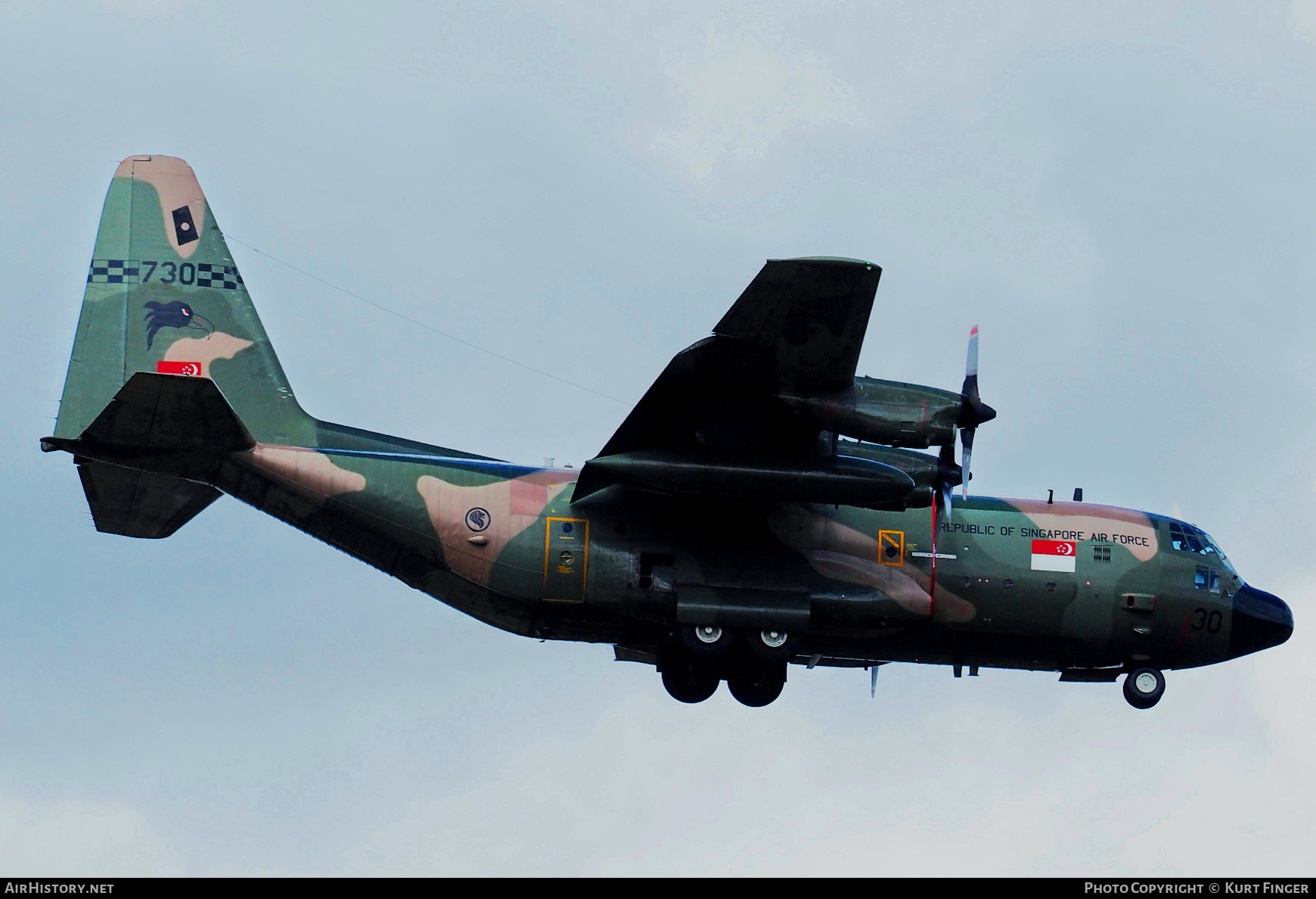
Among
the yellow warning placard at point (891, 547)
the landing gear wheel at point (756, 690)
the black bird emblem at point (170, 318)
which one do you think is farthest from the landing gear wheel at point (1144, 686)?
the black bird emblem at point (170, 318)

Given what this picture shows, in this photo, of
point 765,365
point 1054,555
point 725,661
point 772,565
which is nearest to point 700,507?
point 772,565

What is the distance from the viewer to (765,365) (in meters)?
22.5

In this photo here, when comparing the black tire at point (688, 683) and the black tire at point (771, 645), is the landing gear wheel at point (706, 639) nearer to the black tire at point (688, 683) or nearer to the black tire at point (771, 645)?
the black tire at point (771, 645)

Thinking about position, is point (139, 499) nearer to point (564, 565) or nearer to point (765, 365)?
point (564, 565)

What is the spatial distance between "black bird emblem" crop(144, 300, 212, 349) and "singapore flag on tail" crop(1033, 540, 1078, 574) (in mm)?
12766

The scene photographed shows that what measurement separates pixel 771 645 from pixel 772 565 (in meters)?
1.16

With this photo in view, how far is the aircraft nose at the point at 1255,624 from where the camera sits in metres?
26.4

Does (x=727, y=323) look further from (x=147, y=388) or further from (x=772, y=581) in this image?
(x=147, y=388)

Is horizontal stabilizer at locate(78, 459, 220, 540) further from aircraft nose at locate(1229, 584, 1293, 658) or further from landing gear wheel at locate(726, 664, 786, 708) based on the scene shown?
aircraft nose at locate(1229, 584, 1293, 658)

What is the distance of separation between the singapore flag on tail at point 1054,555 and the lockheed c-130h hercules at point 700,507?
4 cm

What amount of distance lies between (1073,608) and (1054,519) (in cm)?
140

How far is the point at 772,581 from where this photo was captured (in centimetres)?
2488

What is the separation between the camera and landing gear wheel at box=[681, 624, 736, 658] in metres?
24.5
